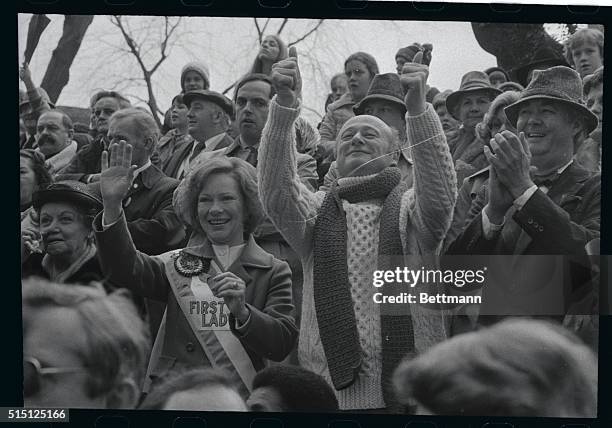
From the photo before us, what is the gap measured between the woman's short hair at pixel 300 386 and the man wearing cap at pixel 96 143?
1.24 metres

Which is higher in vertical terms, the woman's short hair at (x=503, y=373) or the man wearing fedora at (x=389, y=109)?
the man wearing fedora at (x=389, y=109)

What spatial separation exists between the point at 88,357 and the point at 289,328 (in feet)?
3.20

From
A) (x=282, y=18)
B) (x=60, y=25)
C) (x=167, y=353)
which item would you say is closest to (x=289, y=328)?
(x=167, y=353)

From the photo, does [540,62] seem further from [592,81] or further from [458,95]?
[458,95]

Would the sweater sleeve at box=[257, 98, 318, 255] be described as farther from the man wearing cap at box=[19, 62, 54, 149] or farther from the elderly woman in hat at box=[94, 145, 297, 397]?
the man wearing cap at box=[19, 62, 54, 149]

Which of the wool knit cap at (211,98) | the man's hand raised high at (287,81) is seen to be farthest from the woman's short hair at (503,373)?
the wool knit cap at (211,98)

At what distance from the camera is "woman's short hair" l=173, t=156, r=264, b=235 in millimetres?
5461

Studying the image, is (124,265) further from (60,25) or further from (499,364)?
(499,364)

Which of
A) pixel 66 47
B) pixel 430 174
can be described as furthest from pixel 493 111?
→ pixel 66 47

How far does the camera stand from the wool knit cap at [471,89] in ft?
17.9

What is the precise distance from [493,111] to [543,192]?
447mm

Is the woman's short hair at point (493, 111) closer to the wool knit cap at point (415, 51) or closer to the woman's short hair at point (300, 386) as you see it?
the wool knit cap at point (415, 51)

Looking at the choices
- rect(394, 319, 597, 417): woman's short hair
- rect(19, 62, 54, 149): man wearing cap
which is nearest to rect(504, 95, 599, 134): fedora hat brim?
rect(394, 319, 597, 417): woman's short hair

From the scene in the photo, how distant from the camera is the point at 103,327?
554 centimetres
